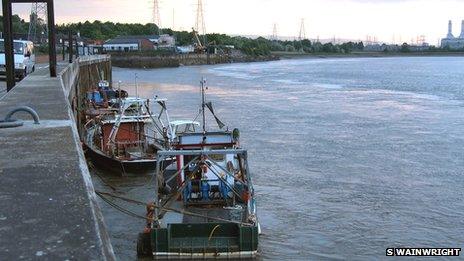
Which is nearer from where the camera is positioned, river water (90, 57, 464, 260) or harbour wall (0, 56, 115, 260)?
harbour wall (0, 56, 115, 260)

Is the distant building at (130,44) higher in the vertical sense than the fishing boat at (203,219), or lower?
higher

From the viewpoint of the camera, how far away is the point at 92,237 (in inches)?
162

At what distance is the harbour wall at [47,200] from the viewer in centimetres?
392

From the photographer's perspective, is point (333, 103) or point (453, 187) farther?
point (333, 103)

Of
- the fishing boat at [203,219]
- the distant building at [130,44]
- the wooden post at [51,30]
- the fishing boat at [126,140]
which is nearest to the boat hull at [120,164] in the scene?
the fishing boat at [126,140]

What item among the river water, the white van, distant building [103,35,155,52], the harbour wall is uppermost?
distant building [103,35,155,52]

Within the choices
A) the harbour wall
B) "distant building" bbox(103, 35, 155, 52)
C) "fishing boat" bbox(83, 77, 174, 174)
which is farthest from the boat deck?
"distant building" bbox(103, 35, 155, 52)

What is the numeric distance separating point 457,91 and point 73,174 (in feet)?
216

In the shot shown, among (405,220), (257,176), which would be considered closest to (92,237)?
(405,220)

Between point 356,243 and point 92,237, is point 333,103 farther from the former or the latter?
point 92,237

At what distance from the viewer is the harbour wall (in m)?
3.92

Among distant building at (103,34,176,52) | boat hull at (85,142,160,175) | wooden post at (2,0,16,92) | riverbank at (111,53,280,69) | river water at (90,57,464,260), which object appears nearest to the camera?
river water at (90,57,464,260)

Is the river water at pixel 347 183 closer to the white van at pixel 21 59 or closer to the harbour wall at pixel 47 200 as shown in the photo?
the harbour wall at pixel 47 200

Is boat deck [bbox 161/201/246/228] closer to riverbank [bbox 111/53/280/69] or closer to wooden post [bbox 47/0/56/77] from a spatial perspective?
wooden post [bbox 47/0/56/77]
